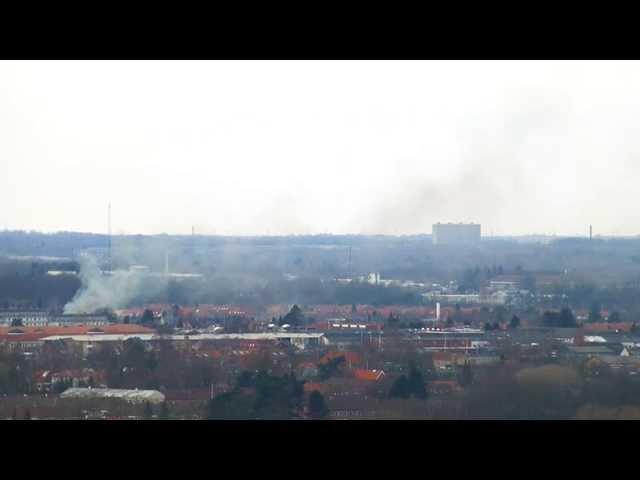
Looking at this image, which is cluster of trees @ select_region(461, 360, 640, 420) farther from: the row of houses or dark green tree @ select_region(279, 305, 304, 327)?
the row of houses

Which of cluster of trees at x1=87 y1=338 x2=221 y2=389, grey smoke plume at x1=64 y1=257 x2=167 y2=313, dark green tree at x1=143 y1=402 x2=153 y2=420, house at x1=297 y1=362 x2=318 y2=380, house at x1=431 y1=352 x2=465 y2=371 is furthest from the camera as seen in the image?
grey smoke plume at x1=64 y1=257 x2=167 y2=313

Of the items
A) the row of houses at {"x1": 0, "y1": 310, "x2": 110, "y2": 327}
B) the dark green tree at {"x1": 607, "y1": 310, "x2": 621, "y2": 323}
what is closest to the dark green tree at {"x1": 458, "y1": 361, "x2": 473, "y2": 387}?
the dark green tree at {"x1": 607, "y1": 310, "x2": 621, "y2": 323}

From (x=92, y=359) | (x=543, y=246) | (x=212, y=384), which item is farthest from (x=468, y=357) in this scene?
(x=543, y=246)

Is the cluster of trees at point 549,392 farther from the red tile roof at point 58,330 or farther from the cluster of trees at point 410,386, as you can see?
the red tile roof at point 58,330

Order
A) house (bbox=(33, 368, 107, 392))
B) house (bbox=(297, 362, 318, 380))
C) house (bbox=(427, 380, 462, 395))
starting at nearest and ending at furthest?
house (bbox=(427, 380, 462, 395)) < house (bbox=(33, 368, 107, 392)) < house (bbox=(297, 362, 318, 380))

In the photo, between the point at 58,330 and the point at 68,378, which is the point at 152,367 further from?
the point at 58,330

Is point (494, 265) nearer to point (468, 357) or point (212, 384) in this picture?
point (468, 357)

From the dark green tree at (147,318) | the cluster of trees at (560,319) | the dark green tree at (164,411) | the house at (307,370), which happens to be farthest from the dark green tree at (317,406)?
the dark green tree at (147,318)

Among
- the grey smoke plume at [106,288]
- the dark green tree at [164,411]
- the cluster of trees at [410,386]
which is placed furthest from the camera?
the grey smoke plume at [106,288]
